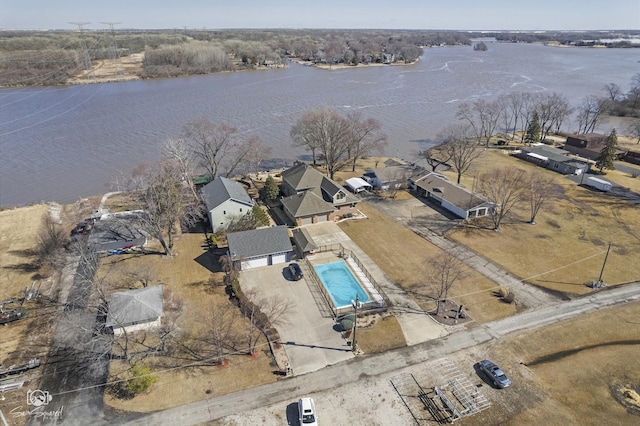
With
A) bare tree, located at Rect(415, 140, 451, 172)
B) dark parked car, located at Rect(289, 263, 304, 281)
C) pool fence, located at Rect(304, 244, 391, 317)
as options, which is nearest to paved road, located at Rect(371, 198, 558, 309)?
pool fence, located at Rect(304, 244, 391, 317)

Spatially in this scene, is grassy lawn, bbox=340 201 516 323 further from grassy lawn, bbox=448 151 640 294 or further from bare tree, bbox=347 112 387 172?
bare tree, bbox=347 112 387 172

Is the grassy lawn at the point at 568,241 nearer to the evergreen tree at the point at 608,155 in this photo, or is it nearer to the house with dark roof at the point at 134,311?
the evergreen tree at the point at 608,155

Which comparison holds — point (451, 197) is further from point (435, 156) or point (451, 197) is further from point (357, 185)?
point (435, 156)

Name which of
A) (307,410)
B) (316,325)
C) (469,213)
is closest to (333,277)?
(316,325)

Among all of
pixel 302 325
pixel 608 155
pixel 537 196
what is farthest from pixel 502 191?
pixel 302 325

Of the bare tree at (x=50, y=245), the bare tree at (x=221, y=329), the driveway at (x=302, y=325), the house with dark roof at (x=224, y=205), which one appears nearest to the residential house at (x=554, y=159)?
the driveway at (x=302, y=325)

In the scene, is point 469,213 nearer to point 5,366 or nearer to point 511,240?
point 511,240
